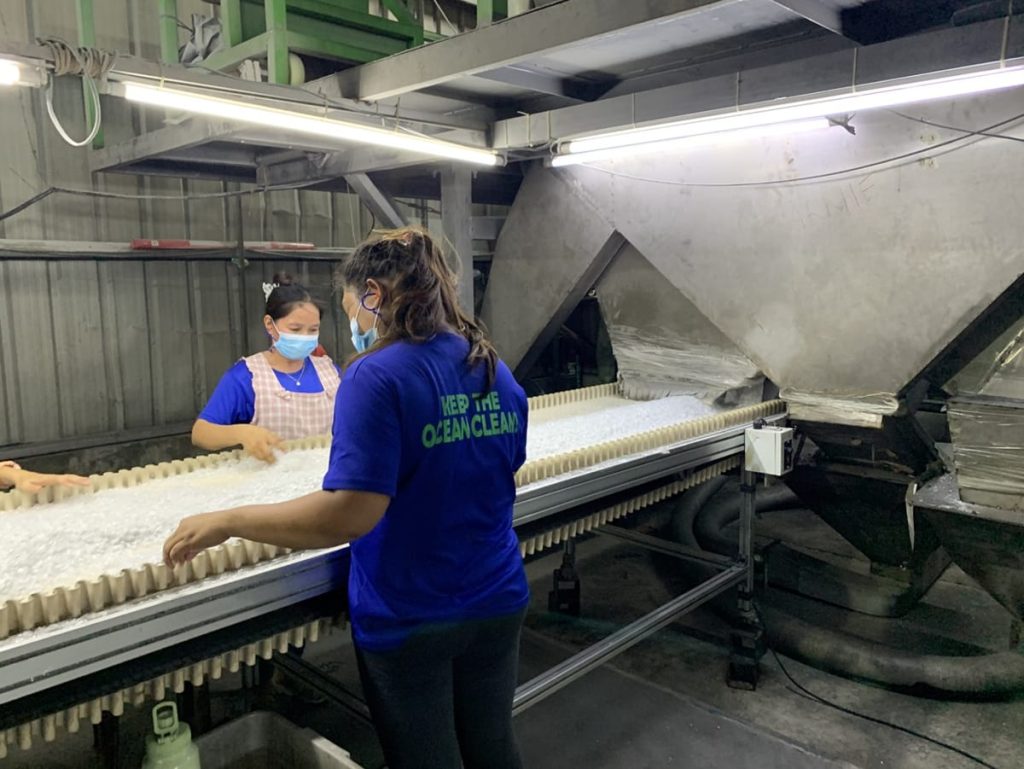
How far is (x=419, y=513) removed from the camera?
3.64ft

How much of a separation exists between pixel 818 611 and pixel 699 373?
3.69ft

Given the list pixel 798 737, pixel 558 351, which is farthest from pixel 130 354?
pixel 798 737

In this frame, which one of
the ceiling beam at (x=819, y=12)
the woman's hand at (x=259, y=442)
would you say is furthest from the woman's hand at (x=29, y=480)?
the ceiling beam at (x=819, y=12)

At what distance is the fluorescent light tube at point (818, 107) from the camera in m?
1.49

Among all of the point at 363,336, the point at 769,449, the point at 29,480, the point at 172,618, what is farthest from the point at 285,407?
the point at 769,449

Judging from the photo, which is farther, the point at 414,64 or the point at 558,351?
the point at 558,351

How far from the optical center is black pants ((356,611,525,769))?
1.15 m

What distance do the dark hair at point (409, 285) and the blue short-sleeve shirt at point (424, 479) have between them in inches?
1.1

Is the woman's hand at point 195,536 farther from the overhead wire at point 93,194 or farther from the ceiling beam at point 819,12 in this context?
the overhead wire at point 93,194

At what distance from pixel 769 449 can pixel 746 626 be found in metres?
0.67

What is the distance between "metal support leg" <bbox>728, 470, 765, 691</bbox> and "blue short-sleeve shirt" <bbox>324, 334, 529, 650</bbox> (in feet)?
4.94

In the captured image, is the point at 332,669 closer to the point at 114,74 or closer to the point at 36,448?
the point at 36,448

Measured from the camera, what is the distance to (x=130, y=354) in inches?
136

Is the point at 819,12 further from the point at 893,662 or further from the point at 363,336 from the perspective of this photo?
the point at 893,662
